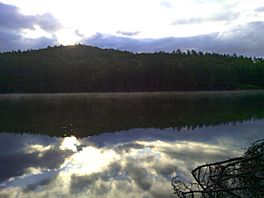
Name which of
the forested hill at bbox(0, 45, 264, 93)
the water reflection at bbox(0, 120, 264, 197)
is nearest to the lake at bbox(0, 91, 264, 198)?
the water reflection at bbox(0, 120, 264, 197)

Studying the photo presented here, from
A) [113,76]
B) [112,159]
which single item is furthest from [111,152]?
[113,76]

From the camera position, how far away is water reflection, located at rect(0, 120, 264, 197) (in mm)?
19391

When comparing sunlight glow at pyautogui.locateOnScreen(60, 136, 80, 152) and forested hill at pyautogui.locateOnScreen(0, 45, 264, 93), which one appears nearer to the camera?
sunlight glow at pyautogui.locateOnScreen(60, 136, 80, 152)

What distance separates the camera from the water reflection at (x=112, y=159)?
63.6ft

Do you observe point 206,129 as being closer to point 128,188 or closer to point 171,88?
point 128,188

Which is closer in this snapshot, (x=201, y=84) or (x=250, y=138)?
(x=250, y=138)

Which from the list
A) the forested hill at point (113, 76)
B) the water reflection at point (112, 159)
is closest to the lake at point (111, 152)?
the water reflection at point (112, 159)

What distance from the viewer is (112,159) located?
27.2 meters

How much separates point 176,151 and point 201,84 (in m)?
128

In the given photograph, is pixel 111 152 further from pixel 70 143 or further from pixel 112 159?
pixel 70 143

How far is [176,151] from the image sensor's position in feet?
97.8

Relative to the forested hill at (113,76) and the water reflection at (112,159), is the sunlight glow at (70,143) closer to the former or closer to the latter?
the water reflection at (112,159)

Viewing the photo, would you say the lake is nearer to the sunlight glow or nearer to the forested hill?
the sunlight glow

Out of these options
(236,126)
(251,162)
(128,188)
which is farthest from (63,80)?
(251,162)
